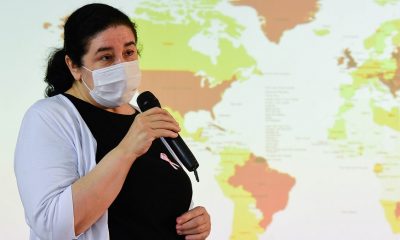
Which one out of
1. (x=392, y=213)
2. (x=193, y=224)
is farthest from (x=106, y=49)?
(x=392, y=213)

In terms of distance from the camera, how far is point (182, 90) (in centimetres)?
247

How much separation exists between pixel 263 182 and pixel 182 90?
0.58 metres

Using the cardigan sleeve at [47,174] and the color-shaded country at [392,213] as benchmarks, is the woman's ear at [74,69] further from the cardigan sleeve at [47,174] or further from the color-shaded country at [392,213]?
the color-shaded country at [392,213]

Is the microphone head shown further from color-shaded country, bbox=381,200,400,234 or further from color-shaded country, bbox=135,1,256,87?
color-shaded country, bbox=381,200,400,234

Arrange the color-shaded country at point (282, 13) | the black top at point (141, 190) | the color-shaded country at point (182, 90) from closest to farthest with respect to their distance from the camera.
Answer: the black top at point (141, 190) → the color-shaded country at point (182, 90) → the color-shaded country at point (282, 13)

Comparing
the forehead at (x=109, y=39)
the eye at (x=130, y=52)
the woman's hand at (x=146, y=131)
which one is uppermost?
the forehead at (x=109, y=39)

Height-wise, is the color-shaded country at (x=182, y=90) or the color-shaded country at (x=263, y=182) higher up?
the color-shaded country at (x=182, y=90)

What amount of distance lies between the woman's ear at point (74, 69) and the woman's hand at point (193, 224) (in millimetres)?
409

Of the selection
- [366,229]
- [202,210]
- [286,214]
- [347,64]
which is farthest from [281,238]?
[202,210]

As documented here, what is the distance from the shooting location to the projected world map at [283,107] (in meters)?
2.46

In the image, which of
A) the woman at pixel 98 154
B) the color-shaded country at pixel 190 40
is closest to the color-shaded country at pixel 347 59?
the color-shaded country at pixel 190 40

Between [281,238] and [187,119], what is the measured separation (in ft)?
2.39

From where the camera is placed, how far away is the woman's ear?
4.05ft

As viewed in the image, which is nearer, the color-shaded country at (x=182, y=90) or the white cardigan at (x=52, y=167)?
the white cardigan at (x=52, y=167)
